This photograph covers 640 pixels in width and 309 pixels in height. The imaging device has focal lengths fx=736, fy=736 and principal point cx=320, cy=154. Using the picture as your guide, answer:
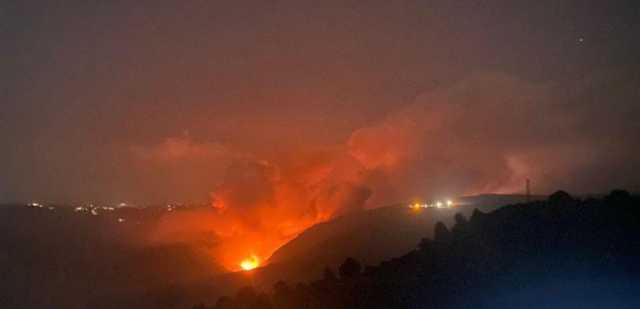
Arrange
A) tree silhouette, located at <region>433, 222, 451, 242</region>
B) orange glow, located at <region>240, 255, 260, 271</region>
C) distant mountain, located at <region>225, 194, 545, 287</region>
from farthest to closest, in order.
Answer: orange glow, located at <region>240, 255, 260, 271</region> → distant mountain, located at <region>225, 194, 545, 287</region> → tree silhouette, located at <region>433, 222, 451, 242</region>

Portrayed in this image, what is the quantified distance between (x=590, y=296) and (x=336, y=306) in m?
11.0

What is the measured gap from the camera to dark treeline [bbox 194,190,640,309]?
89.5 ft

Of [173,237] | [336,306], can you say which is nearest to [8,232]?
[173,237]

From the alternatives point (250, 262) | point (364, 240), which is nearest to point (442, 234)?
point (364, 240)

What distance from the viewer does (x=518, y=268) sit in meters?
29.5

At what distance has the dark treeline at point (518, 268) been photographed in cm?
2727

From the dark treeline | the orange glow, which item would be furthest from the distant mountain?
the dark treeline

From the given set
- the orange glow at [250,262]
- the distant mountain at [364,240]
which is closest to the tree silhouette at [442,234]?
the distant mountain at [364,240]

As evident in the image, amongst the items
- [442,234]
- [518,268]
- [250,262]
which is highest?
[250,262]

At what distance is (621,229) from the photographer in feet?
97.7

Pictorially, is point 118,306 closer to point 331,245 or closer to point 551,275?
point 331,245

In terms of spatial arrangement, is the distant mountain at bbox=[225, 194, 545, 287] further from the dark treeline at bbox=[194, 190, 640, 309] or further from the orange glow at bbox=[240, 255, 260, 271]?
the dark treeline at bbox=[194, 190, 640, 309]

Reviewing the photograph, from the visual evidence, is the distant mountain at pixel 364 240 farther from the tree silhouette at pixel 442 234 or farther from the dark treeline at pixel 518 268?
the dark treeline at pixel 518 268

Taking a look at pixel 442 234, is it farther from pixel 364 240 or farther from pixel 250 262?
pixel 250 262
